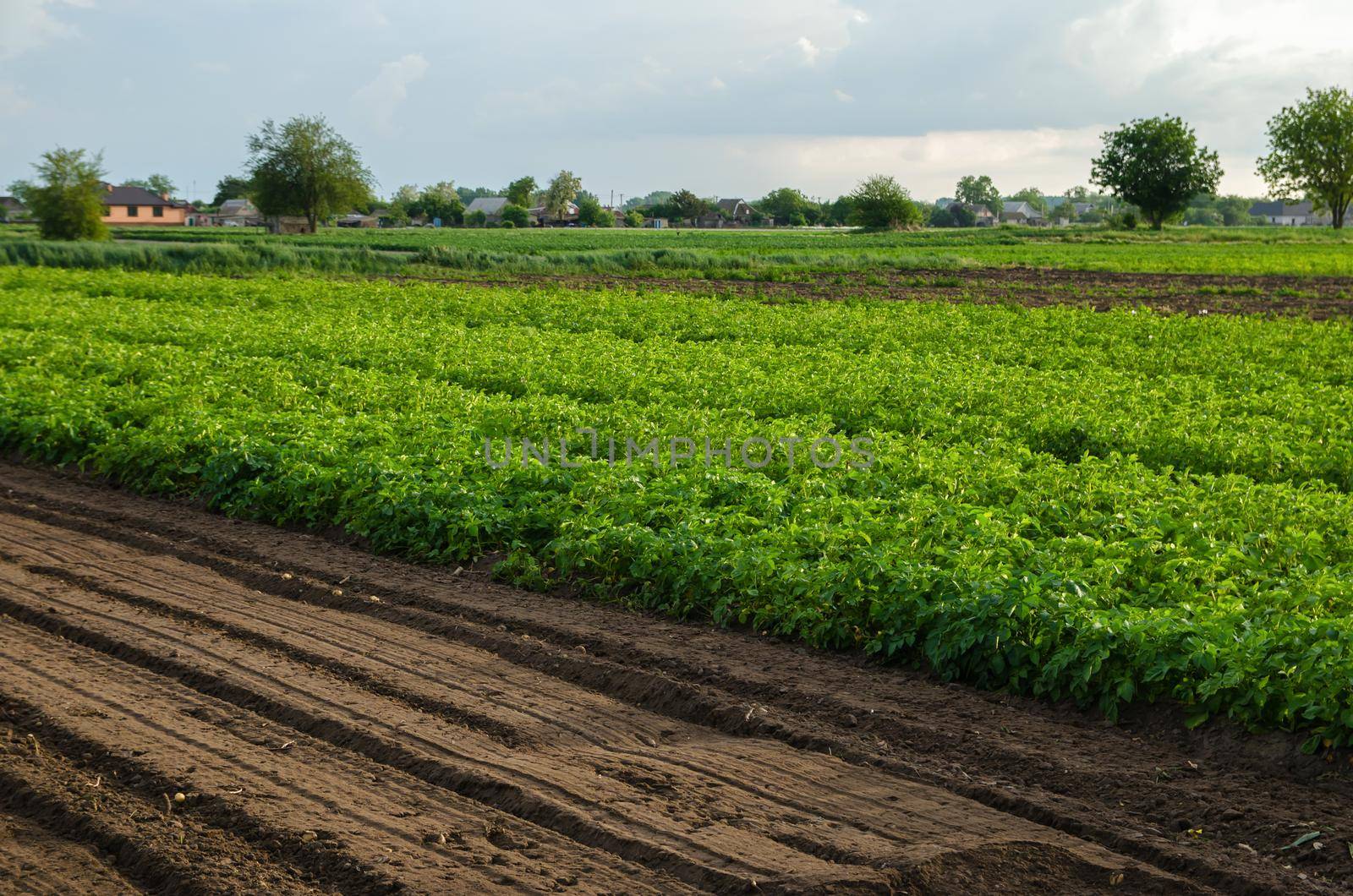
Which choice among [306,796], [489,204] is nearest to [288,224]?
Answer: [489,204]

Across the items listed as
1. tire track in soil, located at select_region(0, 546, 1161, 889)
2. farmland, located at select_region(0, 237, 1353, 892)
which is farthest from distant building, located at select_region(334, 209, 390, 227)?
tire track in soil, located at select_region(0, 546, 1161, 889)

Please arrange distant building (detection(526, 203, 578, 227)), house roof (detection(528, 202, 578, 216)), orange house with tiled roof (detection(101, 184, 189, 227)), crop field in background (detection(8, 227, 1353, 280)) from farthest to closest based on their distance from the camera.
→ house roof (detection(528, 202, 578, 216)) → distant building (detection(526, 203, 578, 227)) → orange house with tiled roof (detection(101, 184, 189, 227)) → crop field in background (detection(8, 227, 1353, 280))

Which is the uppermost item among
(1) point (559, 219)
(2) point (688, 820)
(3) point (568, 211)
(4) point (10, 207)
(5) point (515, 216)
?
(4) point (10, 207)

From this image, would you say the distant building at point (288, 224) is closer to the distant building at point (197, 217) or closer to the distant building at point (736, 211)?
the distant building at point (197, 217)

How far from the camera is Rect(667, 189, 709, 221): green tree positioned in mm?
137750

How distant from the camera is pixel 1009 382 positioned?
14.9m

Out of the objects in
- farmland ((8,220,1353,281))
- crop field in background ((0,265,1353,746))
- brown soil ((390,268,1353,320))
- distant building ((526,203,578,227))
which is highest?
distant building ((526,203,578,227))

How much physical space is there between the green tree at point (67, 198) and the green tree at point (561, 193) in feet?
287

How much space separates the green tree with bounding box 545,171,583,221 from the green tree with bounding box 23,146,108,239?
8738cm

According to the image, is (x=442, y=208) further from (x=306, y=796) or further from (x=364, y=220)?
(x=306, y=796)

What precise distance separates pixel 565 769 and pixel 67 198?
59.8m

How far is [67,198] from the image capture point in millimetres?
→ 55250

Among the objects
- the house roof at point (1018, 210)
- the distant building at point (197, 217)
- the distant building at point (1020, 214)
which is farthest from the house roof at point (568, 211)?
the house roof at point (1018, 210)

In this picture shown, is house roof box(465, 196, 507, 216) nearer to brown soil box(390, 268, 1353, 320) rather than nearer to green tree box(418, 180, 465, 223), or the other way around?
green tree box(418, 180, 465, 223)
